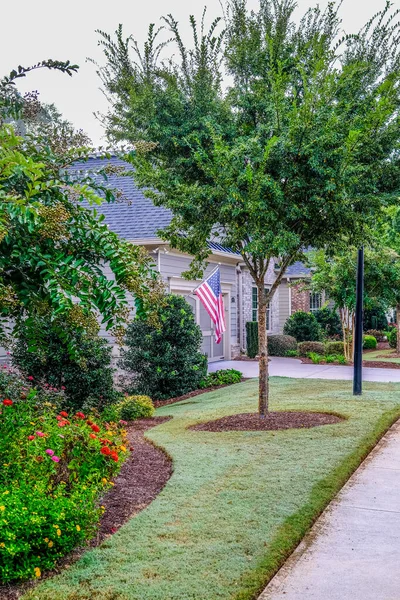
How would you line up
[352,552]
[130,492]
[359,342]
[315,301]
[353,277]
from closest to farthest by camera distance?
[352,552], [130,492], [359,342], [353,277], [315,301]

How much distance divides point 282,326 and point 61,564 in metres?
21.4

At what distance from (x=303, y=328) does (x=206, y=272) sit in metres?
6.75

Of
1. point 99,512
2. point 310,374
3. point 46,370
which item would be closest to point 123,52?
point 46,370

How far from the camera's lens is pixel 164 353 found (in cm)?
1139

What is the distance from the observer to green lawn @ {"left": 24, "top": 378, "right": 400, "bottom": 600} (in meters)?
3.49

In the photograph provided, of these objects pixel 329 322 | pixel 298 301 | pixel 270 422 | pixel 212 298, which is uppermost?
pixel 298 301

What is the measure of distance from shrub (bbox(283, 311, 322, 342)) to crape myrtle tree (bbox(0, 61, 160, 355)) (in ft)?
59.1

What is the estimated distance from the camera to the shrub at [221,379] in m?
12.8

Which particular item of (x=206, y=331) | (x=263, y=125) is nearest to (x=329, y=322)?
(x=206, y=331)

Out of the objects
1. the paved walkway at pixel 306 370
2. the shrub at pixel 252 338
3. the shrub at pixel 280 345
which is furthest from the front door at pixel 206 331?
the shrub at pixel 280 345

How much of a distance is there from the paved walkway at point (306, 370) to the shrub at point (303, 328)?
4.26m

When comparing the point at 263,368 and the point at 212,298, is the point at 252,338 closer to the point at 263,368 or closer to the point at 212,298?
the point at 212,298

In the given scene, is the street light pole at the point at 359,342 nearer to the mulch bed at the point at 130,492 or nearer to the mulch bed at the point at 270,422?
the mulch bed at the point at 270,422

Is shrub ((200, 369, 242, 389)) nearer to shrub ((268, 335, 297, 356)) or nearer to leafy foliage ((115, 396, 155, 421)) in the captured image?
leafy foliage ((115, 396, 155, 421))
